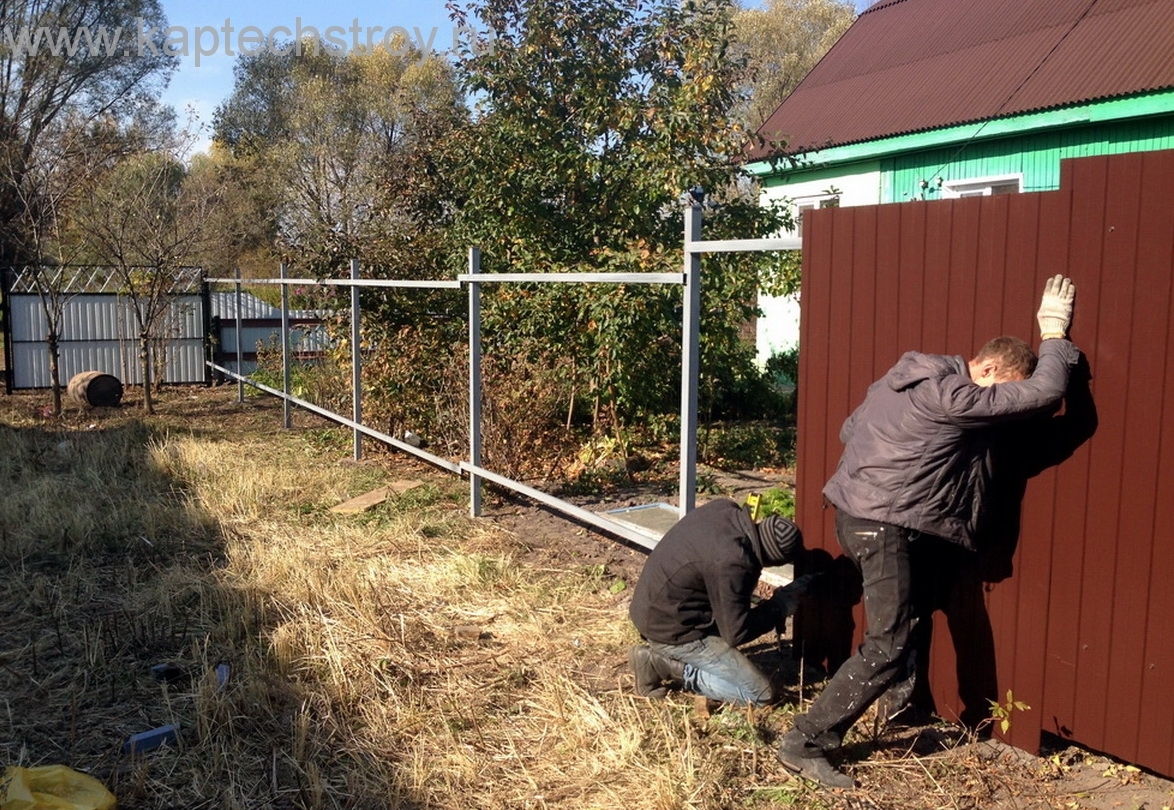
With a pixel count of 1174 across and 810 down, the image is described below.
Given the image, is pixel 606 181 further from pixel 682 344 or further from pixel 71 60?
pixel 71 60

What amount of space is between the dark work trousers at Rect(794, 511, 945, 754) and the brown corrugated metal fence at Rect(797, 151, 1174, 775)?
0.40 meters

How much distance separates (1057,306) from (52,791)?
12.5 feet

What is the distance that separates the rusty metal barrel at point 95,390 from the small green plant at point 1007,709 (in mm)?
13702

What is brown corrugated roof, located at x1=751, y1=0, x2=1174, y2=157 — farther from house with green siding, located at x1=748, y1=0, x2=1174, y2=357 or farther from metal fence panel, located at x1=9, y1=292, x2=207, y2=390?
metal fence panel, located at x1=9, y1=292, x2=207, y2=390

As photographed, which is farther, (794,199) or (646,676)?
(794,199)

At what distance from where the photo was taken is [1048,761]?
12.7ft

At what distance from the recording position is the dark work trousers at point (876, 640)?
3766 mm

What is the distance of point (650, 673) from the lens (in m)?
4.54

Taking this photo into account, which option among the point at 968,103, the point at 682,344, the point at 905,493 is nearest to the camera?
the point at 905,493

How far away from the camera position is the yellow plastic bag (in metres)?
3.39

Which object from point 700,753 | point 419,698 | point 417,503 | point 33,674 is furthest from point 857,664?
point 417,503

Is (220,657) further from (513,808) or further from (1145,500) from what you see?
(1145,500)

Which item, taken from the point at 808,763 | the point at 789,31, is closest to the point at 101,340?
the point at 808,763

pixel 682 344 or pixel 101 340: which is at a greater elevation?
pixel 682 344
